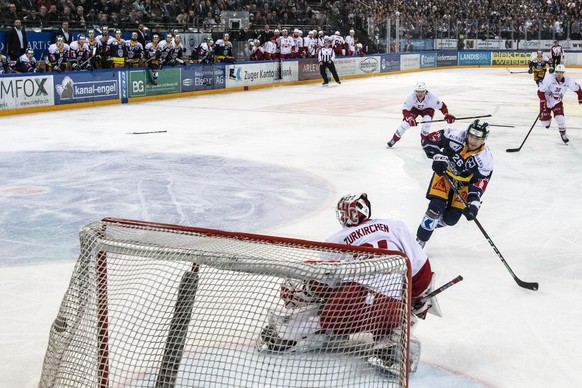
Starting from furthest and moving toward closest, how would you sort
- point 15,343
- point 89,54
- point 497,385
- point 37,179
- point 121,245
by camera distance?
point 89,54, point 37,179, point 15,343, point 497,385, point 121,245

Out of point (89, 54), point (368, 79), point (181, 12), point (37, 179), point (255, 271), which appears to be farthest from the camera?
point (368, 79)

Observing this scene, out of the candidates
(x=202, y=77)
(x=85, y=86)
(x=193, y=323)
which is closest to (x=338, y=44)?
(x=202, y=77)

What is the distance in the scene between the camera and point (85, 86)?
17922mm

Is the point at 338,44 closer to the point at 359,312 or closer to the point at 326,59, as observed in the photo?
the point at 326,59

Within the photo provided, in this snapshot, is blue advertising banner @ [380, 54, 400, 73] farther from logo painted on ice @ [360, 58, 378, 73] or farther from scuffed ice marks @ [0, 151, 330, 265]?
scuffed ice marks @ [0, 151, 330, 265]

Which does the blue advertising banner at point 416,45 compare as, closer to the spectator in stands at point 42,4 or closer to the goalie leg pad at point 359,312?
the spectator in stands at point 42,4

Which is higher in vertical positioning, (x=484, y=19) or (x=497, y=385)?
(x=484, y=19)

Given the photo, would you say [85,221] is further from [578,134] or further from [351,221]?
[578,134]

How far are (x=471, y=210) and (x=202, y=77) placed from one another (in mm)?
16489

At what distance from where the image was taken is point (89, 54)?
1830 cm

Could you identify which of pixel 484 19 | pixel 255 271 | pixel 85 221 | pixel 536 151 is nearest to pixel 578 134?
pixel 536 151

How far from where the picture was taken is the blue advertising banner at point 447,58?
35.1m

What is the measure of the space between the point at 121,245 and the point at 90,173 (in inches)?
278

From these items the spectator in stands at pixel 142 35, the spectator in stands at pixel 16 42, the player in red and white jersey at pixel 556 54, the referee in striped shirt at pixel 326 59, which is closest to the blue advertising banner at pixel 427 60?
the player in red and white jersey at pixel 556 54
